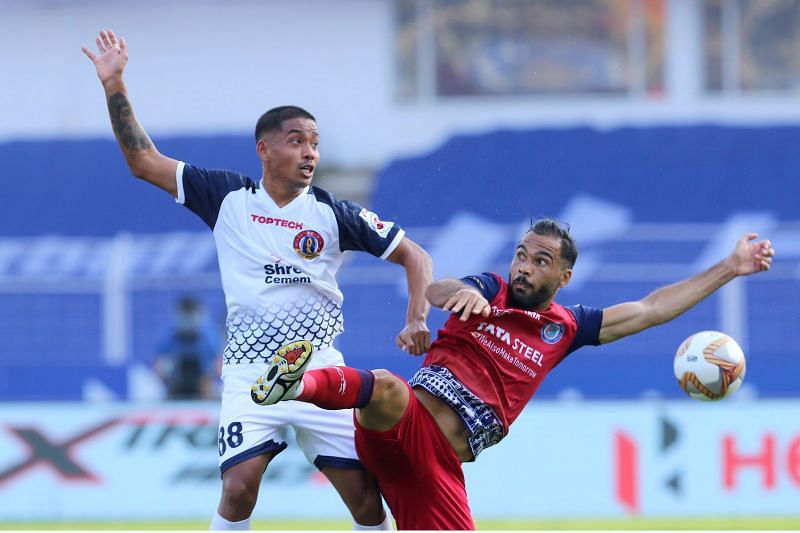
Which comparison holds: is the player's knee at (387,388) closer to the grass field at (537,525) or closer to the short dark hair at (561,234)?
the short dark hair at (561,234)

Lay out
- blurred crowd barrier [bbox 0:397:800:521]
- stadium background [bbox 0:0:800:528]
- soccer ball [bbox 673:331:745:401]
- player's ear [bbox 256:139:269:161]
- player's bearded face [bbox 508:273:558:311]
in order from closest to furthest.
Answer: player's bearded face [bbox 508:273:558:311], player's ear [bbox 256:139:269:161], soccer ball [bbox 673:331:745:401], blurred crowd barrier [bbox 0:397:800:521], stadium background [bbox 0:0:800:528]

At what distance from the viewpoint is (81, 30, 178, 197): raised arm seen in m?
6.96

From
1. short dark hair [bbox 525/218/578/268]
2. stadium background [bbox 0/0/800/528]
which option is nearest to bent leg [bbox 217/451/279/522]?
short dark hair [bbox 525/218/578/268]

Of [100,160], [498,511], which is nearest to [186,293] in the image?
[100,160]

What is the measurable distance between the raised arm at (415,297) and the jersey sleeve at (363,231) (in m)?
0.06

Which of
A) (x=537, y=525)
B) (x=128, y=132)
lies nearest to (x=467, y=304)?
(x=128, y=132)

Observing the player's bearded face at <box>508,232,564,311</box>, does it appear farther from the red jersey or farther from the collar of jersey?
the collar of jersey

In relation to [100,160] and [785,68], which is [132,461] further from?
[785,68]

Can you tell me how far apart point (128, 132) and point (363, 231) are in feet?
4.22

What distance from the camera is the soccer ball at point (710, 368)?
23.4 ft

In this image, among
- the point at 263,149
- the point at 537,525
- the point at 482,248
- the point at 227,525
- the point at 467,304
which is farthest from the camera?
the point at 482,248

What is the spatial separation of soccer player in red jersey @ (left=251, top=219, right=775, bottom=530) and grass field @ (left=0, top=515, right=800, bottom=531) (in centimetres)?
413

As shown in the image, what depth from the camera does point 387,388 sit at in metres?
6.39

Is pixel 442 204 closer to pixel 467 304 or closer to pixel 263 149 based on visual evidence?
pixel 263 149
